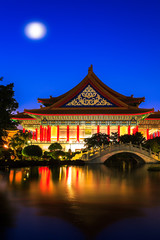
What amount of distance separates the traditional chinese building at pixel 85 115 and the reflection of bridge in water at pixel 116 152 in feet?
28.2

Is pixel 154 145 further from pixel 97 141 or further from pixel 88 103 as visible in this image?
pixel 88 103

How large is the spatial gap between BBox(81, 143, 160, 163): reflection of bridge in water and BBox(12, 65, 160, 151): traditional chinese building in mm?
8602

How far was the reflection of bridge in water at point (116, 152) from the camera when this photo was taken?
30.7 meters

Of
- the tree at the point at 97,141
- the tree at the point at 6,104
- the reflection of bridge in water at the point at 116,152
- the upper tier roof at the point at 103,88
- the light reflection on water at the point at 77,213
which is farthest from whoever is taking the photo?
the upper tier roof at the point at 103,88

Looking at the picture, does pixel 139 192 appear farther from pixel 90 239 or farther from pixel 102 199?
pixel 90 239

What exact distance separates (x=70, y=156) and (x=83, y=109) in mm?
10408

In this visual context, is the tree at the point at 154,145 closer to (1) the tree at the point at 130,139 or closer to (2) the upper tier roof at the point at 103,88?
(1) the tree at the point at 130,139

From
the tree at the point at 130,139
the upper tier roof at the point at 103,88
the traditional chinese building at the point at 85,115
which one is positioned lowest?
the tree at the point at 130,139

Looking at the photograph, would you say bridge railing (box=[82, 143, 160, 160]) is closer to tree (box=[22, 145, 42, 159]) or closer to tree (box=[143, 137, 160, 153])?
tree (box=[143, 137, 160, 153])

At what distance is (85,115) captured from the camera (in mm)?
40500

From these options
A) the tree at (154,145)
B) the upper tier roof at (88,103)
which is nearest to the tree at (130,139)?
the tree at (154,145)

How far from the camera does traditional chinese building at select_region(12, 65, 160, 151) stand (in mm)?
40406

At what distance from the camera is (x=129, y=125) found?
137 ft

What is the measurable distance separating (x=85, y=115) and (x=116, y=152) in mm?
10782
